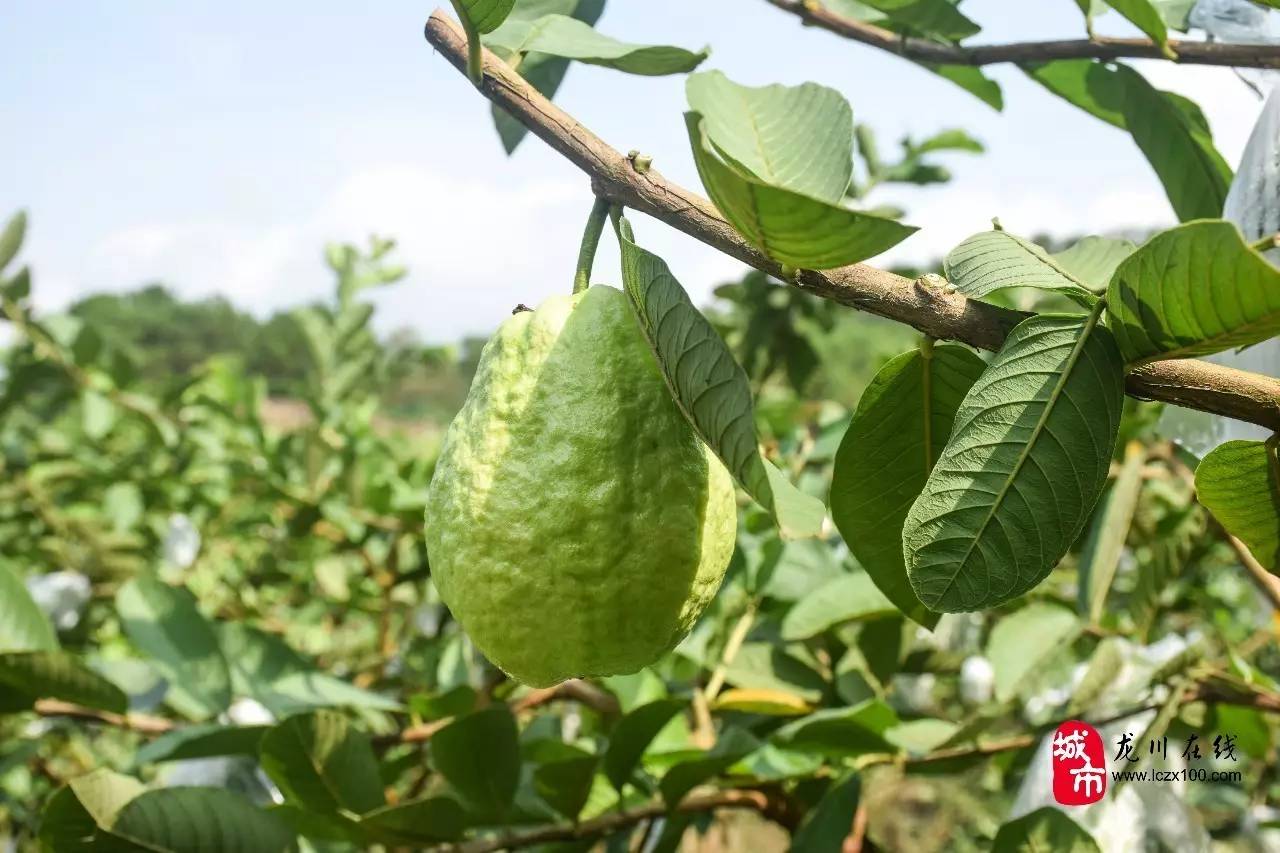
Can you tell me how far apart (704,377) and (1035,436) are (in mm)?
151

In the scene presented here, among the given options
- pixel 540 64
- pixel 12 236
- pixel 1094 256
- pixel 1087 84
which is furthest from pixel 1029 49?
pixel 12 236

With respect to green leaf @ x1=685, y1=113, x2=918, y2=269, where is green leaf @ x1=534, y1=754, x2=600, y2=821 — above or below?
below

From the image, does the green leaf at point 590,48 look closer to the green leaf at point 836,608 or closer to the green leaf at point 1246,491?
the green leaf at point 1246,491

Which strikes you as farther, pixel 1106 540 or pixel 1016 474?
pixel 1106 540

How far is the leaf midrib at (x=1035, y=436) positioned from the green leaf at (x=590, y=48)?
0.31m

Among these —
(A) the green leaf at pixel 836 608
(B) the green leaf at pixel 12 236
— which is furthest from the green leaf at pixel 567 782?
(B) the green leaf at pixel 12 236

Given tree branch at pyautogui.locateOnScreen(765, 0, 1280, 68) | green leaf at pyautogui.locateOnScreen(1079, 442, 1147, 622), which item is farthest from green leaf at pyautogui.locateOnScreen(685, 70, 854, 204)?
green leaf at pyautogui.locateOnScreen(1079, 442, 1147, 622)

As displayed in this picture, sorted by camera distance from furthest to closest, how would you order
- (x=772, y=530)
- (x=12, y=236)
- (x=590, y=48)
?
(x=12, y=236), (x=772, y=530), (x=590, y=48)

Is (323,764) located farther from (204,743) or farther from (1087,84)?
(1087,84)

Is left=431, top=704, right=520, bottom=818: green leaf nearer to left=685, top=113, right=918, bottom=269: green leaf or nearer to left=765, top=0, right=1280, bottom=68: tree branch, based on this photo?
left=685, top=113, right=918, bottom=269: green leaf

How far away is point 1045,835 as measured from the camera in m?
0.76

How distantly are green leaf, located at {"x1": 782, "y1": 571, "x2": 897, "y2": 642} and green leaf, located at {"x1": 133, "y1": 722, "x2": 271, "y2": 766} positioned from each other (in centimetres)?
46

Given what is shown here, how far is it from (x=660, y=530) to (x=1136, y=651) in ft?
2.83

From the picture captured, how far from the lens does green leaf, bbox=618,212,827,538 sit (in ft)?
1.33
